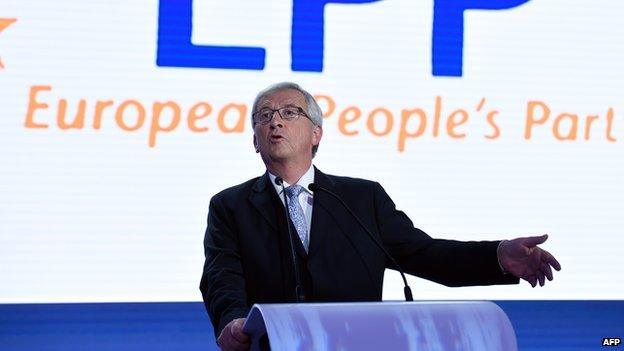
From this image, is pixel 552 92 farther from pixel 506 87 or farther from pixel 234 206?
pixel 234 206

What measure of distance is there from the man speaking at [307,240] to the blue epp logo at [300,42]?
42.5 inches

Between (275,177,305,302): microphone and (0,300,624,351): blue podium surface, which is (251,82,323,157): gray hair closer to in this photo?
(275,177,305,302): microphone

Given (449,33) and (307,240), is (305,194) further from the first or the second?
(449,33)

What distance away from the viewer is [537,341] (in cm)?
363

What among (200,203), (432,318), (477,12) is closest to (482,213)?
(477,12)

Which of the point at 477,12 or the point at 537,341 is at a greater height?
the point at 477,12

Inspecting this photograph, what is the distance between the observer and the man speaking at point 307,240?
2.18 m

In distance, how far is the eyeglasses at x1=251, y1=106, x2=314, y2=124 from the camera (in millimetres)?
2309

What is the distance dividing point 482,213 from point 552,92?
507 millimetres

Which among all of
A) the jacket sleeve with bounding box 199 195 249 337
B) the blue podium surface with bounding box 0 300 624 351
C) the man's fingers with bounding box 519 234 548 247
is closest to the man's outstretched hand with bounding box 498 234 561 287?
the man's fingers with bounding box 519 234 548 247

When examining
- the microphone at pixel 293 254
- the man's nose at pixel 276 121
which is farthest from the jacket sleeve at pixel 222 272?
the man's nose at pixel 276 121

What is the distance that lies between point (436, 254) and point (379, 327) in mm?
730

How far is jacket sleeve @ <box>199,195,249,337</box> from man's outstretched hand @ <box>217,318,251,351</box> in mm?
188

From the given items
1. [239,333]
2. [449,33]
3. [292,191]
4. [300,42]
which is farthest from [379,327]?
[449,33]
